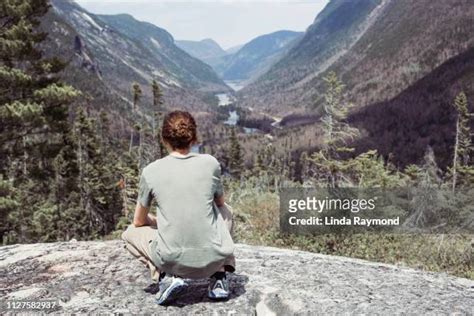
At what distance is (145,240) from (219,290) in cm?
101

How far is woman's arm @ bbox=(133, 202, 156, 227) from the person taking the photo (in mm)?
5855

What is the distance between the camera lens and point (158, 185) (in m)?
5.52

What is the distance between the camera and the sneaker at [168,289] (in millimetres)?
5770

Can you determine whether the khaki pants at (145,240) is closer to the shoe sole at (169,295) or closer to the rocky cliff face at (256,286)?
the shoe sole at (169,295)

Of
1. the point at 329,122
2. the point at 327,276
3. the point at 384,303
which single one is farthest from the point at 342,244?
the point at 329,122

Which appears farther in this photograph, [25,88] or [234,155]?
[234,155]

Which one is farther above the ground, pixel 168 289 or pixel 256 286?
pixel 168 289

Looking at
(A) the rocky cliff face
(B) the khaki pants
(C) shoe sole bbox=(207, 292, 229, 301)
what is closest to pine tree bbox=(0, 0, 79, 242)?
(A) the rocky cliff face

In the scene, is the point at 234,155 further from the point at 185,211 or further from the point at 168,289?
the point at 185,211

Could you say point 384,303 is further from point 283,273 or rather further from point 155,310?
point 155,310

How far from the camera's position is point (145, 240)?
5934 mm

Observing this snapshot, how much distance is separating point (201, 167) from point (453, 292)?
3581 mm

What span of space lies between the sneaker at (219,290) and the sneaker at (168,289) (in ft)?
1.06

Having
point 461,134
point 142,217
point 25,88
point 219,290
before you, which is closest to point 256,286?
point 219,290
